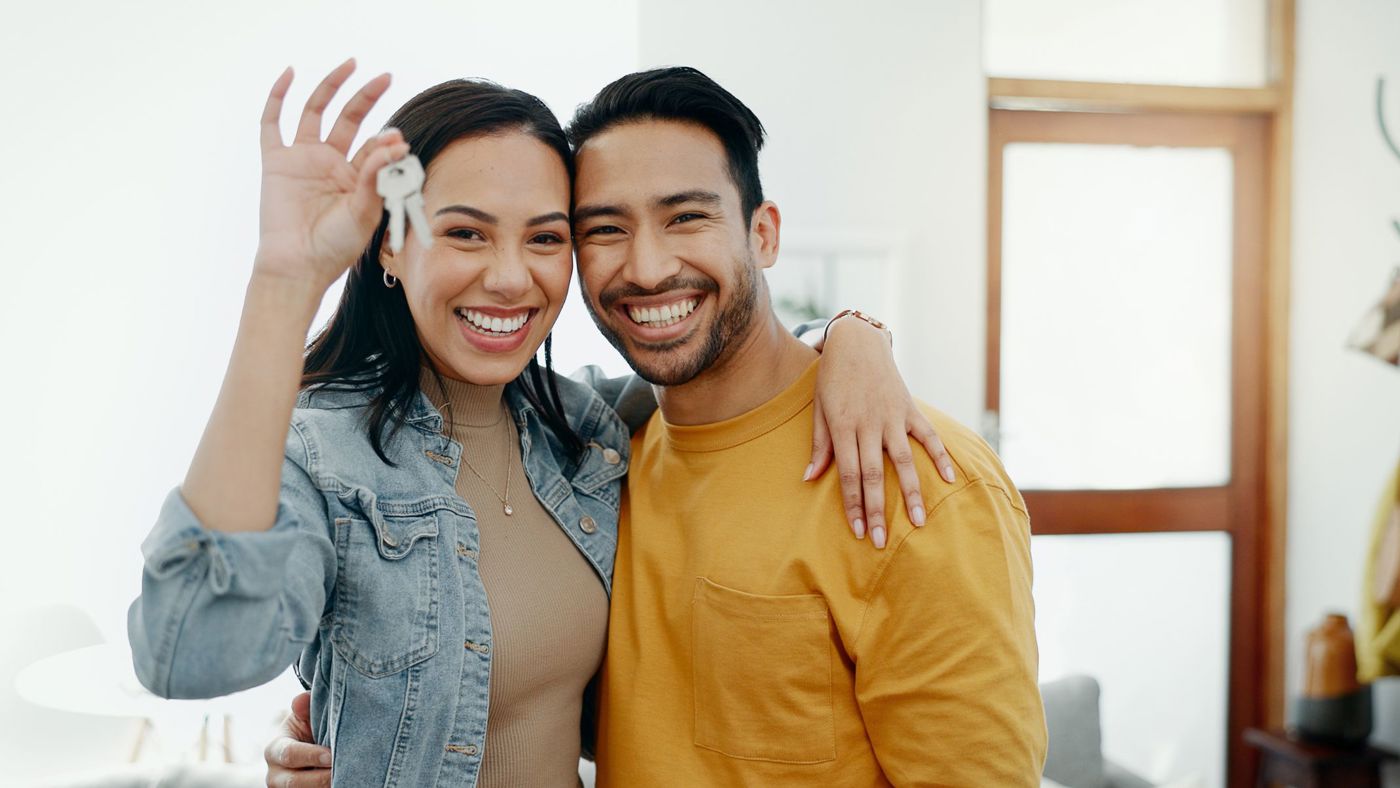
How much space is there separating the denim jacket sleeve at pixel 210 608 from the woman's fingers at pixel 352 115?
0.36 metres

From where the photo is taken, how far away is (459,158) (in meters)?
1.23

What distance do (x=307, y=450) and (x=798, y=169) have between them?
2502 millimetres

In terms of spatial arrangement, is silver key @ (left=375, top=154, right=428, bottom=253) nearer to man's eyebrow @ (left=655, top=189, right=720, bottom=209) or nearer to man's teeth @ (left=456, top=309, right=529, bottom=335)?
man's teeth @ (left=456, top=309, right=529, bottom=335)

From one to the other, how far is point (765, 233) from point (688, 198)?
0.21 meters

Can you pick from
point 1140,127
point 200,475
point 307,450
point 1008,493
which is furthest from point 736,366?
point 1140,127

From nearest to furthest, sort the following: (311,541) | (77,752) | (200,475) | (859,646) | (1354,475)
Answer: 1. (200,475)
2. (311,541)
3. (859,646)
4. (77,752)
5. (1354,475)

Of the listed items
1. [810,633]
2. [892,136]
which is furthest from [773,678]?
[892,136]

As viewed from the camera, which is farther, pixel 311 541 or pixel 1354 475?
pixel 1354 475

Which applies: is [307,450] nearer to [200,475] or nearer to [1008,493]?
[200,475]

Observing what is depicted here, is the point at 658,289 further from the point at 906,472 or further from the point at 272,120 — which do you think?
the point at 272,120

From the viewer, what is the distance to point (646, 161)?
1.36 meters

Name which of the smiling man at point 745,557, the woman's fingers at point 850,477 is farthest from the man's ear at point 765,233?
the woman's fingers at point 850,477

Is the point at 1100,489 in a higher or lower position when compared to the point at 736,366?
lower

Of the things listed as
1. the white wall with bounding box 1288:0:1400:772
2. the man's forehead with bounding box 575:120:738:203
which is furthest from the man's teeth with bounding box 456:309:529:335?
the white wall with bounding box 1288:0:1400:772
